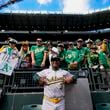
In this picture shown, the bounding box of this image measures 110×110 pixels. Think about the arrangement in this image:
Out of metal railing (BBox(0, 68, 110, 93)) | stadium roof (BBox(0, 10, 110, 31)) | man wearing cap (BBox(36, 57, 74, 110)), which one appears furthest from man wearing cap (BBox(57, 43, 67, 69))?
stadium roof (BBox(0, 10, 110, 31))

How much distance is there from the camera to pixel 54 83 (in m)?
6.14

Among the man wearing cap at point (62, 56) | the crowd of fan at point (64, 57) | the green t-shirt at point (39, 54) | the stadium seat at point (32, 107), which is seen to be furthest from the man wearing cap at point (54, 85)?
the man wearing cap at point (62, 56)

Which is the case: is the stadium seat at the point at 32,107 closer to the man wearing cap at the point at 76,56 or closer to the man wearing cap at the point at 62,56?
the man wearing cap at the point at 76,56

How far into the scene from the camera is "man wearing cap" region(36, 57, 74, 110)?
594 centimetres

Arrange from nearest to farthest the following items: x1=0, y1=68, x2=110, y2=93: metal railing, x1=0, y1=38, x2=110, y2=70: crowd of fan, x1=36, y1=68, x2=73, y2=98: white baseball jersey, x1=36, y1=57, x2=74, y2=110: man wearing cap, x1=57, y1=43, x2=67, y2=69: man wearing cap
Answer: x1=36, y1=57, x2=74, y2=110: man wearing cap → x1=36, y1=68, x2=73, y2=98: white baseball jersey → x1=0, y1=68, x2=110, y2=93: metal railing → x1=0, y1=38, x2=110, y2=70: crowd of fan → x1=57, y1=43, x2=67, y2=69: man wearing cap

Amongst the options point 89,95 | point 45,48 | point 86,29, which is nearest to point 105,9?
point 86,29

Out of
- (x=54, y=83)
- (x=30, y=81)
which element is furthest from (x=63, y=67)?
(x=54, y=83)

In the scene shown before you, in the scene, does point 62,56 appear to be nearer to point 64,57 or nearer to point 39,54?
point 64,57

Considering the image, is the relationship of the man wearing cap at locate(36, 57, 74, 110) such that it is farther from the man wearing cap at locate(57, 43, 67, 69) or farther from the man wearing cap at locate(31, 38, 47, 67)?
the man wearing cap at locate(57, 43, 67, 69)

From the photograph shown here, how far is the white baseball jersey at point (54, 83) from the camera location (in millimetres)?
6062

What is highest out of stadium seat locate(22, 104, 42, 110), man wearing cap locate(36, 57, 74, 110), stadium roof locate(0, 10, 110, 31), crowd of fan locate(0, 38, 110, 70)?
stadium roof locate(0, 10, 110, 31)

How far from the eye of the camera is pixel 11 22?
85.4 ft

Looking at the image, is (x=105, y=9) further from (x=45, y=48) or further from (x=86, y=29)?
(x=45, y=48)

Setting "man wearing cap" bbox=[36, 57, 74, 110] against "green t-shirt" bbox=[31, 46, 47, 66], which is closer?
"man wearing cap" bbox=[36, 57, 74, 110]
